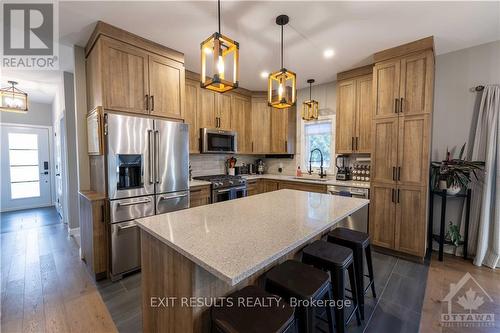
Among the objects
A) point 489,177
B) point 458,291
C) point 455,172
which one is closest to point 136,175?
point 458,291

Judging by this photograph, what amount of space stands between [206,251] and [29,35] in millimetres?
3208

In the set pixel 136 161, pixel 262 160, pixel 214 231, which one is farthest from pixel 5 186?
pixel 214 231

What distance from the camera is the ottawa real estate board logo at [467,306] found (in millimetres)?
1823

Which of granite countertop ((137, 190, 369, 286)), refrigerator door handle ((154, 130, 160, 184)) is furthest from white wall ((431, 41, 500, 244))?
refrigerator door handle ((154, 130, 160, 184))

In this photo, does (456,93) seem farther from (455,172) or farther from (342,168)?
(342,168)

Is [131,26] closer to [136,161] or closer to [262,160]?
[136,161]

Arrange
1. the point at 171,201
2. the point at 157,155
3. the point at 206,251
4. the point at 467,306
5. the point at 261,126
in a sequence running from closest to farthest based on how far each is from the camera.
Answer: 1. the point at 206,251
2. the point at 467,306
3. the point at 157,155
4. the point at 171,201
5. the point at 261,126

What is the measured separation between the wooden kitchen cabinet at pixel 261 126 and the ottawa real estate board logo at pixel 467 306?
3442mm

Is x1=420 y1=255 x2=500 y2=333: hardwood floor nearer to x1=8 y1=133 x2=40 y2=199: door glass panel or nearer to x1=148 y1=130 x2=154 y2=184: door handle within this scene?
x1=148 y1=130 x2=154 y2=184: door handle

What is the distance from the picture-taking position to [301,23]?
2.29m

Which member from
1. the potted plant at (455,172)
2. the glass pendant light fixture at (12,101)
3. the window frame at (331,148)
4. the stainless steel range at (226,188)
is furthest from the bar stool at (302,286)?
the glass pendant light fixture at (12,101)

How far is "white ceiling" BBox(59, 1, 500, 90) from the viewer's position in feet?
6.71

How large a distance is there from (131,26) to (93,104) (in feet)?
3.27

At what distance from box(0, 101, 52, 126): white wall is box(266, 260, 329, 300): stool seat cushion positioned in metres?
7.09
